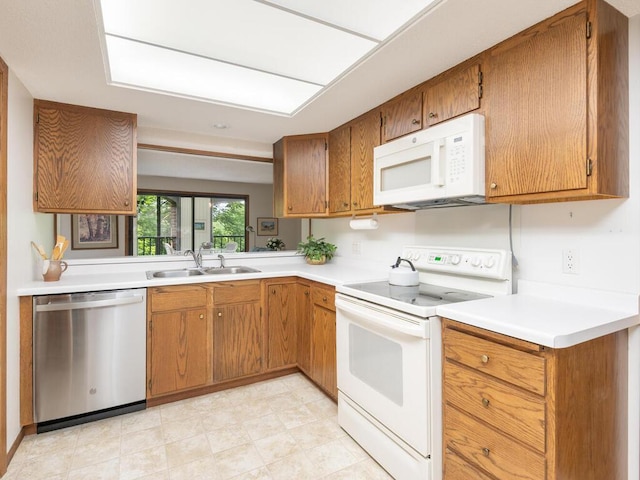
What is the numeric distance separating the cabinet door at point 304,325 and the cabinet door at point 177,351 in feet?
2.43

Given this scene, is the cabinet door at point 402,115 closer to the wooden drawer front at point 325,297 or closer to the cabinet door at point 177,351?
the wooden drawer front at point 325,297

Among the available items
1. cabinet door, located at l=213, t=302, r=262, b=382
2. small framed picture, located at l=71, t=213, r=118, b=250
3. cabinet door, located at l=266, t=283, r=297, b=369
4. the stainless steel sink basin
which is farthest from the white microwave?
small framed picture, located at l=71, t=213, r=118, b=250

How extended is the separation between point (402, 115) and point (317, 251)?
156 cm

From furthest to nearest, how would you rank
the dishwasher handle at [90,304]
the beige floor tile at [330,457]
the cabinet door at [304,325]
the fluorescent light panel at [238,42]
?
1. the cabinet door at [304,325]
2. the dishwasher handle at [90,304]
3. the beige floor tile at [330,457]
4. the fluorescent light panel at [238,42]

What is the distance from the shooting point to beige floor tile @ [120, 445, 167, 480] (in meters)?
1.75

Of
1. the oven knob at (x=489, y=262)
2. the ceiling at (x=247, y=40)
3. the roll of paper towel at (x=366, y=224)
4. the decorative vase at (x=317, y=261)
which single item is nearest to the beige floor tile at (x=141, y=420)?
the decorative vase at (x=317, y=261)

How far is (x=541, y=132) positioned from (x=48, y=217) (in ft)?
10.5

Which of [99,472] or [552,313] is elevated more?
[552,313]

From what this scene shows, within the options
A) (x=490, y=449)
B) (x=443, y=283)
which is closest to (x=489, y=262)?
(x=443, y=283)

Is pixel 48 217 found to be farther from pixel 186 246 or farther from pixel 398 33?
pixel 398 33

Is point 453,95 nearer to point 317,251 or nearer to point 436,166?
point 436,166

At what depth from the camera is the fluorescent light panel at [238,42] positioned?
152 centimetres

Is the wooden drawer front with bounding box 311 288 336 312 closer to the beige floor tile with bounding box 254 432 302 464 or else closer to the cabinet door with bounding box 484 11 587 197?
the beige floor tile with bounding box 254 432 302 464

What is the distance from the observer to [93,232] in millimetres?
2963
